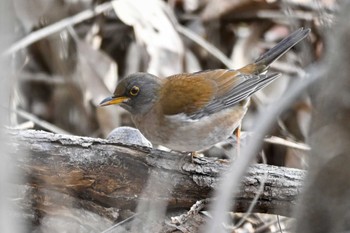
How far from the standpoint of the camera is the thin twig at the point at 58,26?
7.53 meters

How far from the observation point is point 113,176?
4715 mm

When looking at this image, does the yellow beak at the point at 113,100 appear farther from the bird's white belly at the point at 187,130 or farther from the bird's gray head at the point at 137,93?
the bird's white belly at the point at 187,130

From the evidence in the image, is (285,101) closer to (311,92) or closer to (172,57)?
(311,92)

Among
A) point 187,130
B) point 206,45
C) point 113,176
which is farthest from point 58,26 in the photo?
point 113,176

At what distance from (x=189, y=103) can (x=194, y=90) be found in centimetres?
14

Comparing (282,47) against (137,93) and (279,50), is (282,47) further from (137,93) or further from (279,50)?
(137,93)

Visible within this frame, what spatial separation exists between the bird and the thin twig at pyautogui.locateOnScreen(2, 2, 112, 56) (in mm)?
1918

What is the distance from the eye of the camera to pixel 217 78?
5.88m

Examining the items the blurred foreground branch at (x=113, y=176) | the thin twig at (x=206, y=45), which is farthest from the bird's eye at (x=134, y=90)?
the thin twig at (x=206, y=45)

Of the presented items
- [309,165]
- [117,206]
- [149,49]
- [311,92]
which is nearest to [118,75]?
[149,49]

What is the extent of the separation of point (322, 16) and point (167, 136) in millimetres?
1674

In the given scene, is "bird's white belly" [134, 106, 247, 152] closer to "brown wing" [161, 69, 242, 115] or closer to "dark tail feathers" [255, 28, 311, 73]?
"brown wing" [161, 69, 242, 115]

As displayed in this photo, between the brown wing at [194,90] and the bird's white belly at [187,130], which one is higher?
the brown wing at [194,90]

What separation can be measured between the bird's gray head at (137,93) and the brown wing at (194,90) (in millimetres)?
93
